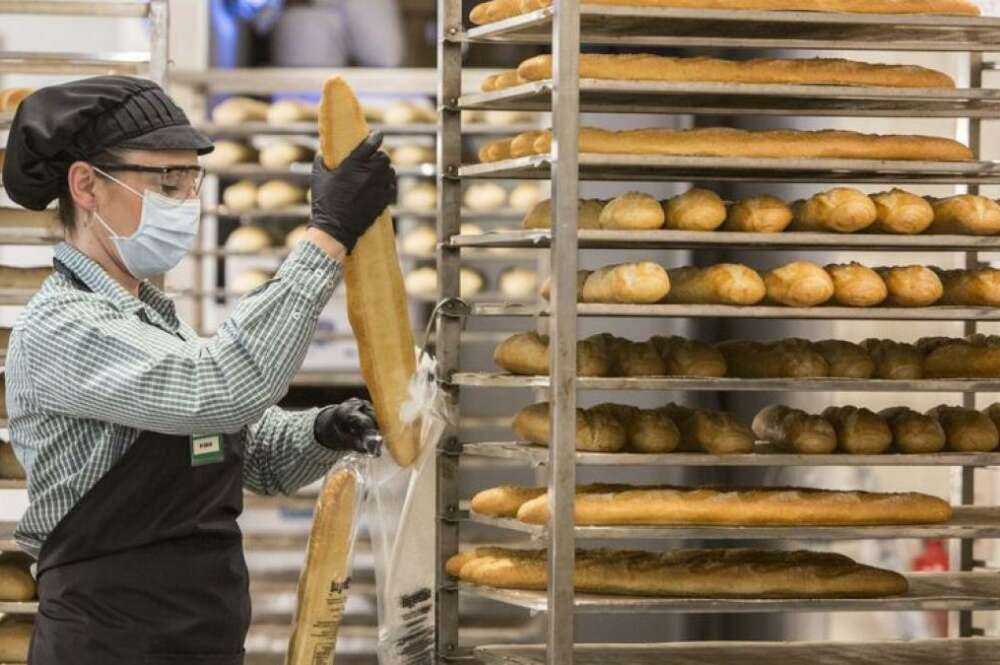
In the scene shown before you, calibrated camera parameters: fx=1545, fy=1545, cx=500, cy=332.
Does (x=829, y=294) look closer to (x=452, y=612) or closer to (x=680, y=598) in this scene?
(x=680, y=598)

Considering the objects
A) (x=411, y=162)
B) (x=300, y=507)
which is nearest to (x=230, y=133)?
(x=411, y=162)

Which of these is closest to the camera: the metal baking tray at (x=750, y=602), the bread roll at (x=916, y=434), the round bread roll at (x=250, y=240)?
the metal baking tray at (x=750, y=602)

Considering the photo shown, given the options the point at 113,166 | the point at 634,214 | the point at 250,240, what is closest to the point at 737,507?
the point at 634,214

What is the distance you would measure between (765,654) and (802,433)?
433 millimetres

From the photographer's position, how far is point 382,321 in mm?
2514

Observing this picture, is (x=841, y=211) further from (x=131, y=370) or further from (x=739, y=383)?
(x=131, y=370)

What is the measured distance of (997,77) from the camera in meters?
3.59

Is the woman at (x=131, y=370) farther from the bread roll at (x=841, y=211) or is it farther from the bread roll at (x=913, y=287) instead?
the bread roll at (x=913, y=287)

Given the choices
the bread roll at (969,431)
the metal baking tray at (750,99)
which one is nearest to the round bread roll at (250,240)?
the metal baking tray at (750,99)

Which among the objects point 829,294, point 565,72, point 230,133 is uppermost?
point 230,133

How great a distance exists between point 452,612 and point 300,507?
10.0 ft

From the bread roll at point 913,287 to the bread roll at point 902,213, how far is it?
8 cm

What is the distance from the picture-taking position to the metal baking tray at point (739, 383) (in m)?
2.63

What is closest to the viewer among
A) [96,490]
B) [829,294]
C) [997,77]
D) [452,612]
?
[96,490]
